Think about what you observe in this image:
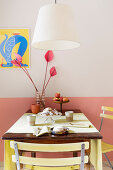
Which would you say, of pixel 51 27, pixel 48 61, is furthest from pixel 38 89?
pixel 51 27

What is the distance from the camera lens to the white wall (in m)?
3.11

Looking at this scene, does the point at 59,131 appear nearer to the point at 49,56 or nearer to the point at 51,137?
the point at 51,137

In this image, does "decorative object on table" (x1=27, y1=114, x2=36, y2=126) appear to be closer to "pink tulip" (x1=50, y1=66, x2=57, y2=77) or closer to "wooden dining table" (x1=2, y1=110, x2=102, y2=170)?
"wooden dining table" (x1=2, y1=110, x2=102, y2=170)

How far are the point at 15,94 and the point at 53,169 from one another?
5.92 ft

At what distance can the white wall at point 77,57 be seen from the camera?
3.11 metres

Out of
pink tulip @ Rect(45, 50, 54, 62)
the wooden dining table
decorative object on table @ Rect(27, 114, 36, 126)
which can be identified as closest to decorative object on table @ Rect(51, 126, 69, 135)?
the wooden dining table

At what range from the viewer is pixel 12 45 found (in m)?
3.09

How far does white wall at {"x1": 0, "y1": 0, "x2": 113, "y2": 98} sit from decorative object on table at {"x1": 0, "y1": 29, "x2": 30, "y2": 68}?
0.08m

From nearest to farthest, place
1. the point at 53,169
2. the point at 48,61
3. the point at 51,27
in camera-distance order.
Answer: the point at 53,169, the point at 51,27, the point at 48,61

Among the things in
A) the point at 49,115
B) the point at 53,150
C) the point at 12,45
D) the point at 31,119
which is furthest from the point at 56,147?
the point at 12,45

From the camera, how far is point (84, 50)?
3133mm

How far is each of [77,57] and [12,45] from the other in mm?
978

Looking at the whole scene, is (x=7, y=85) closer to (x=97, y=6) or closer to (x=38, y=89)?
(x=38, y=89)

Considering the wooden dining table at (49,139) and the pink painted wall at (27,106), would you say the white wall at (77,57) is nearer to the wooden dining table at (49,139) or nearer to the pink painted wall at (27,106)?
the pink painted wall at (27,106)
